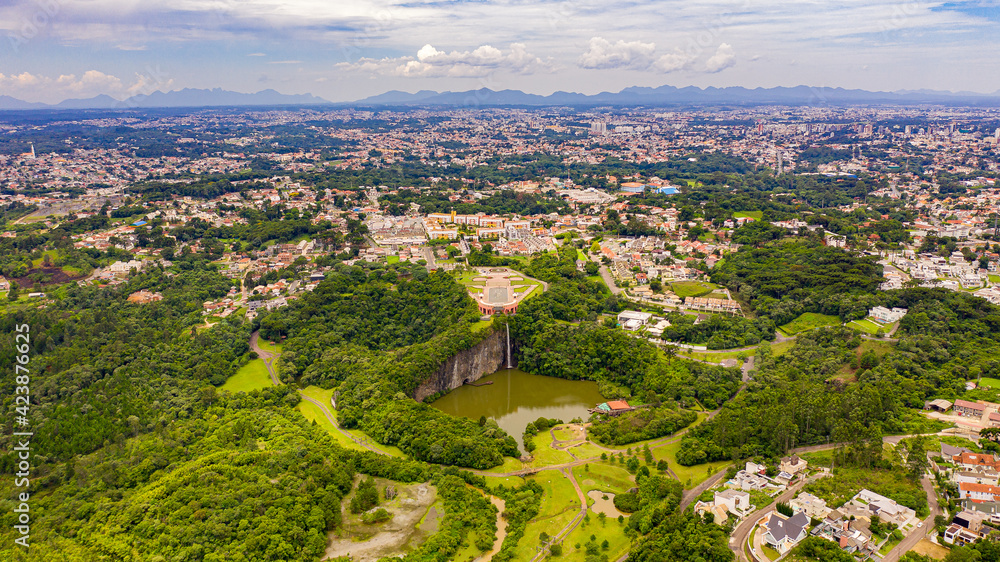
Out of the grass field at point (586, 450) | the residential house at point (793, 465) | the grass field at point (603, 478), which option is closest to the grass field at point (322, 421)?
the grass field at point (586, 450)

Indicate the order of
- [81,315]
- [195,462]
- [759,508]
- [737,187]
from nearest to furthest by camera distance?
[759,508] → [195,462] → [81,315] → [737,187]

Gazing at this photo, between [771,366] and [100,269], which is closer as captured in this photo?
[771,366]

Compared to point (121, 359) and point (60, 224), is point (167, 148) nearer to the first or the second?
A: point (60, 224)

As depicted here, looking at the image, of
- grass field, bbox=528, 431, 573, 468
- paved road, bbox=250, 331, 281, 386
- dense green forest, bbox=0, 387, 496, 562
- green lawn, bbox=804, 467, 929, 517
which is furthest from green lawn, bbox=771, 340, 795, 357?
paved road, bbox=250, 331, 281, 386

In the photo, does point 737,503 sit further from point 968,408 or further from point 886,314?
point 886,314

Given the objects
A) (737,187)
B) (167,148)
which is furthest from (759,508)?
(167,148)

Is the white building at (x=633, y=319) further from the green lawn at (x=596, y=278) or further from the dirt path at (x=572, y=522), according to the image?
the dirt path at (x=572, y=522)
